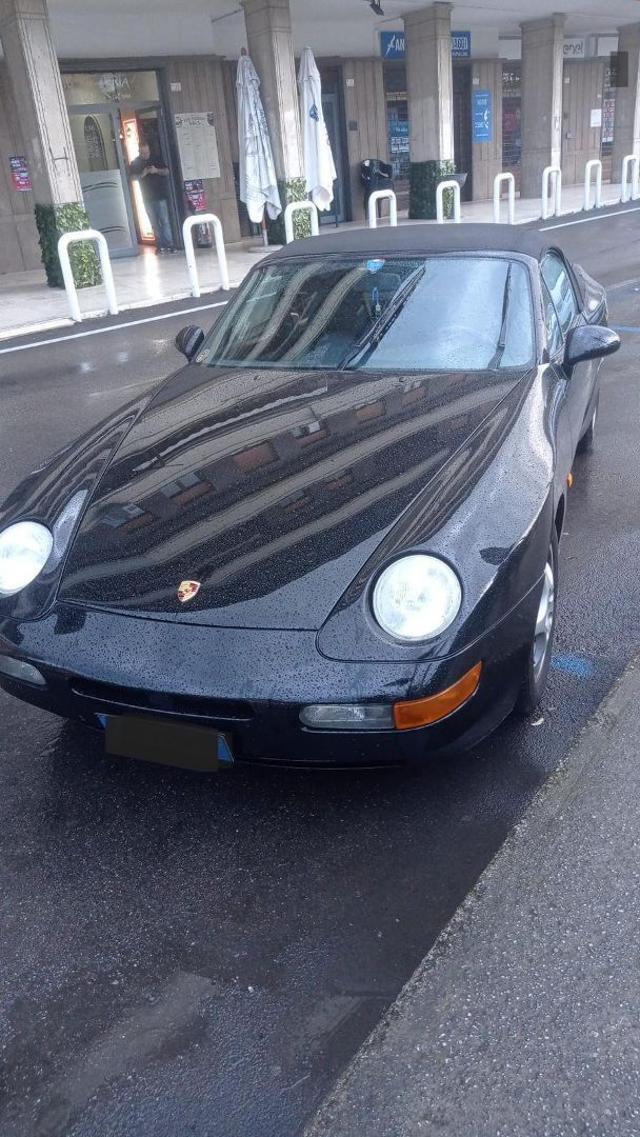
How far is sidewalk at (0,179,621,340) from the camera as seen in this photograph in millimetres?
10812

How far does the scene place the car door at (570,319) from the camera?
149 inches

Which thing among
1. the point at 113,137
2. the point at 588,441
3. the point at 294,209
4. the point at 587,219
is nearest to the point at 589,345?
the point at 588,441

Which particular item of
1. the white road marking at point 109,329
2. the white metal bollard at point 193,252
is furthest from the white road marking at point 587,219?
the white road marking at point 109,329

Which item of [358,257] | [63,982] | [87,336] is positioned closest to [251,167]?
[87,336]

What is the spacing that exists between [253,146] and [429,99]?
16.3 ft

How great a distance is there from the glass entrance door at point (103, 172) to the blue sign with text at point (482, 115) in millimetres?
9582

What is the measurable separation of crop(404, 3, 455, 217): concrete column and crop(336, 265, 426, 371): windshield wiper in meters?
15.1

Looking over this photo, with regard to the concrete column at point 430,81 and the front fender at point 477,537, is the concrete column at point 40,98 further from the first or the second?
the front fender at point 477,537

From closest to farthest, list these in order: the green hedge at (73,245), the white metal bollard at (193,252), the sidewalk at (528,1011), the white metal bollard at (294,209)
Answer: the sidewalk at (528,1011), the white metal bollard at (193,252), the green hedge at (73,245), the white metal bollard at (294,209)

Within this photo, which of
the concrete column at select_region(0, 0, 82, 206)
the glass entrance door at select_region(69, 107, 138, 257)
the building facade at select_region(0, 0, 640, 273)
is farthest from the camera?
the glass entrance door at select_region(69, 107, 138, 257)

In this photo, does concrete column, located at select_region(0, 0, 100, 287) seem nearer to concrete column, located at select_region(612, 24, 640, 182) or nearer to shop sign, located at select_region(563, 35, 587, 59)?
concrete column, located at select_region(612, 24, 640, 182)

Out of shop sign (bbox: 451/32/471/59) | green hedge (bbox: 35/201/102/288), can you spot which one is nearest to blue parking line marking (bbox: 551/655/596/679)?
green hedge (bbox: 35/201/102/288)

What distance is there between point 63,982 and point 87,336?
8657mm

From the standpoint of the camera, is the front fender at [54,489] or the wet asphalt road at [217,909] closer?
the wet asphalt road at [217,909]
